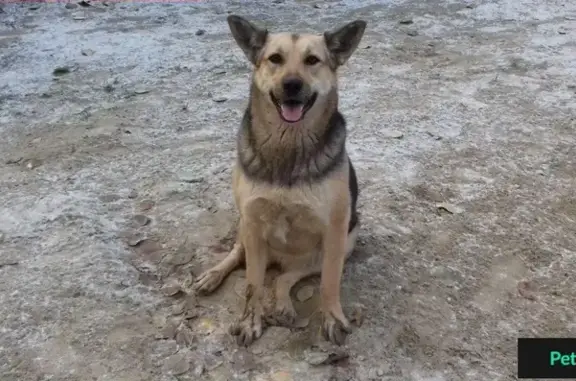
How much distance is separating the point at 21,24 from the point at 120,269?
5.02 m

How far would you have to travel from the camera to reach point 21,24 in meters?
7.36

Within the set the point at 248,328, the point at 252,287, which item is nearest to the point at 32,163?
the point at 252,287

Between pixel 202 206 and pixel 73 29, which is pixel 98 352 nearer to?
pixel 202 206

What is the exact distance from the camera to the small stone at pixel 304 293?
3346 mm

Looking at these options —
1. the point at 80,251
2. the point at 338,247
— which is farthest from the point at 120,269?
the point at 338,247

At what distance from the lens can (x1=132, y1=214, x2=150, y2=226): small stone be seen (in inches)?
154

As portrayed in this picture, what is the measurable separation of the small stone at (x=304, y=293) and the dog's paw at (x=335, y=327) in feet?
0.84

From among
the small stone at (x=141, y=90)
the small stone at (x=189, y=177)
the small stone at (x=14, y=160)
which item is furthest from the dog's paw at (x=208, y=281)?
the small stone at (x=141, y=90)

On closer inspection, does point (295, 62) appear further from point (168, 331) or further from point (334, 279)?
point (168, 331)

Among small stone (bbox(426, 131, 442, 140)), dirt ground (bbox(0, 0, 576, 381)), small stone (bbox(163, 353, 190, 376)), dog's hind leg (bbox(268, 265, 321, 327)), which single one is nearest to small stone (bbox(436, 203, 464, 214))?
dirt ground (bbox(0, 0, 576, 381))

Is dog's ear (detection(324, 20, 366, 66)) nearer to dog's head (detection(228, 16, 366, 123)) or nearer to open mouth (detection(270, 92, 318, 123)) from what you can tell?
dog's head (detection(228, 16, 366, 123))

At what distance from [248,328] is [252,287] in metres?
0.21

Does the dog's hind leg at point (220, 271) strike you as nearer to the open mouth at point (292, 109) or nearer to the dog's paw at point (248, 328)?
the dog's paw at point (248, 328)

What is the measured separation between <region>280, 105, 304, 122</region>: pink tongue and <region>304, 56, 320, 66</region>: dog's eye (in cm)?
23
